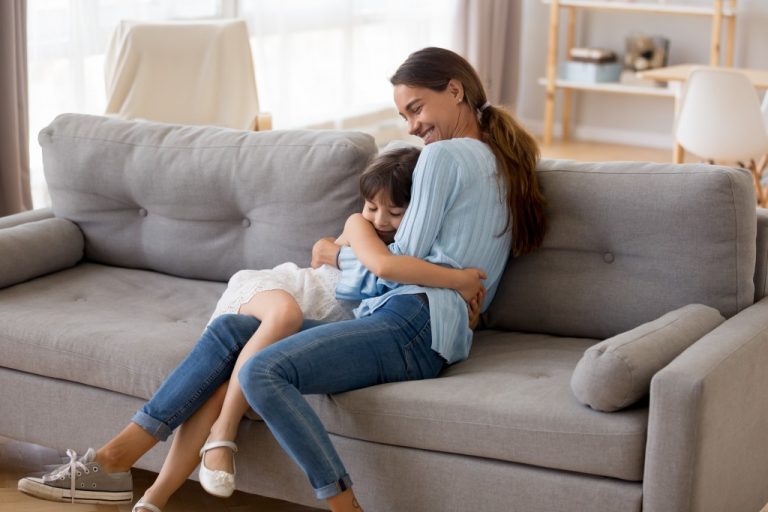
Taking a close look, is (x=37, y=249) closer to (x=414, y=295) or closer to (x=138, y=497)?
(x=138, y=497)

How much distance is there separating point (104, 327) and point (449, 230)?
80cm

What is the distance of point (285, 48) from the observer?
5699mm

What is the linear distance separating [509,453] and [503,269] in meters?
0.58

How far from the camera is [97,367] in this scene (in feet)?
7.84

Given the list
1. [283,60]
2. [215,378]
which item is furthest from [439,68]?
[283,60]

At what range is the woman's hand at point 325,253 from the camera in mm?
2490

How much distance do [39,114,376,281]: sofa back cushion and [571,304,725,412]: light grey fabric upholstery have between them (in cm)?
83

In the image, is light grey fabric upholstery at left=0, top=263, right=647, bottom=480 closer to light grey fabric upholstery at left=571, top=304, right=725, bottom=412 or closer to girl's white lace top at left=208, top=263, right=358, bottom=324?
light grey fabric upholstery at left=571, top=304, right=725, bottom=412

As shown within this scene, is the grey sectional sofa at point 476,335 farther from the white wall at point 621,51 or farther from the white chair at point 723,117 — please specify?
the white wall at point 621,51

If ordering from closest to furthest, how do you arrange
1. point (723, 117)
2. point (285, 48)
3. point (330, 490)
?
1. point (330, 490)
2. point (723, 117)
3. point (285, 48)

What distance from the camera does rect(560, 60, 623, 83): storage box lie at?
6.83 meters

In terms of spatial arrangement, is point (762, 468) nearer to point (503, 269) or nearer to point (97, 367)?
point (503, 269)

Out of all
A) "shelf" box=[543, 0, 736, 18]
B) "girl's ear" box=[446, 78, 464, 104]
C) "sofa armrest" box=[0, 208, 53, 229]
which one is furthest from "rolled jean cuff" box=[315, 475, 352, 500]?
"shelf" box=[543, 0, 736, 18]

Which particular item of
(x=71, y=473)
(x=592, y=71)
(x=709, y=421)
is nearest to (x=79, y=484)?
(x=71, y=473)
